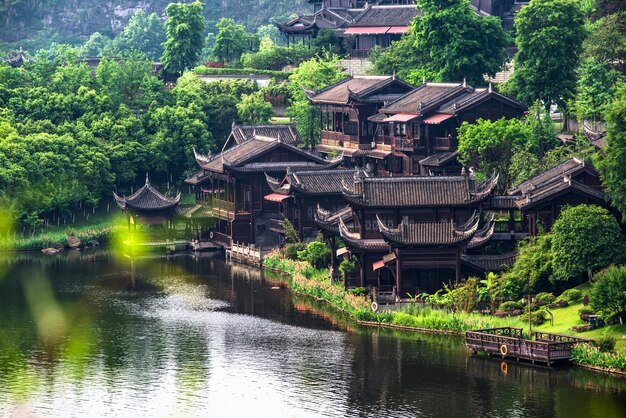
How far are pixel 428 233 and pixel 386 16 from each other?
194 feet

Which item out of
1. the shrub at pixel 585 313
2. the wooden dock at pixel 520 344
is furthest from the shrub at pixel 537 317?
the shrub at pixel 585 313

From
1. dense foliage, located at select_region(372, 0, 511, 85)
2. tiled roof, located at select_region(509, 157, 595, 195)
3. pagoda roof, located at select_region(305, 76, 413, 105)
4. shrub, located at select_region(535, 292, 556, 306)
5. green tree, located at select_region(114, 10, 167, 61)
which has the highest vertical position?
green tree, located at select_region(114, 10, 167, 61)

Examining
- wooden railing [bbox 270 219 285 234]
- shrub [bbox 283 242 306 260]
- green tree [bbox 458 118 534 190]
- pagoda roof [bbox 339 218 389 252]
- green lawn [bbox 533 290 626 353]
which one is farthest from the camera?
wooden railing [bbox 270 219 285 234]

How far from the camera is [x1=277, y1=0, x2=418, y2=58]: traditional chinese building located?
125 metres

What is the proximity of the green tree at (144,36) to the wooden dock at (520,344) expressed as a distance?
4790 inches

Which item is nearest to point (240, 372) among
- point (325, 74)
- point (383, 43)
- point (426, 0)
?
point (426, 0)

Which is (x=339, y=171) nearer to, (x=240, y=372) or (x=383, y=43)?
(x=240, y=372)

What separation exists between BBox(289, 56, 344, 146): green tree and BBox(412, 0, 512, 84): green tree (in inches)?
393

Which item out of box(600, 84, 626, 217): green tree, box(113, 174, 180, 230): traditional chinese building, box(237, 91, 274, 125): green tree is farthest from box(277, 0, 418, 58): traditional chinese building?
box(600, 84, 626, 217): green tree

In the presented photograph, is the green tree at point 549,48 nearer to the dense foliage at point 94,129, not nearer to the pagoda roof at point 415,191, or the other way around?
the pagoda roof at point 415,191

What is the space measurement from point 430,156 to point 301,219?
10.2 meters

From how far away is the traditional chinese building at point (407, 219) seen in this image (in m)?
71.0

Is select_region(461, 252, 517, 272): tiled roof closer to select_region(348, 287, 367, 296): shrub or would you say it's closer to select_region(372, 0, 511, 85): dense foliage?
select_region(348, 287, 367, 296): shrub

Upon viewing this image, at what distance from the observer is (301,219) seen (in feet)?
286
